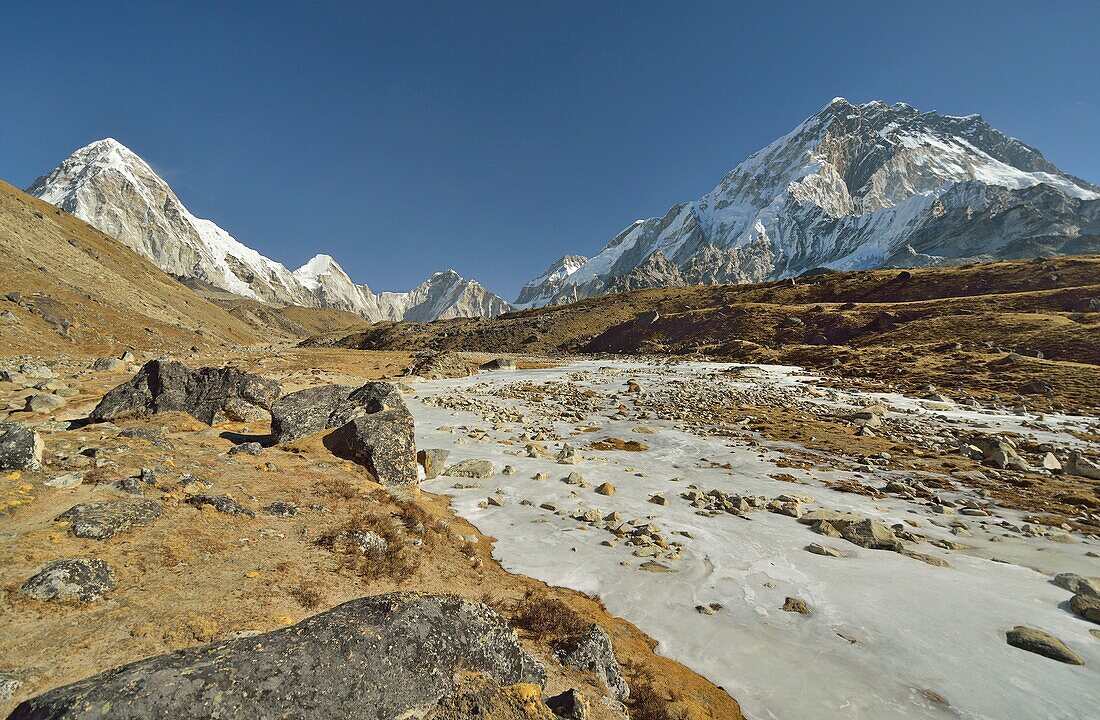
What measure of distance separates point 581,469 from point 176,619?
13631 mm

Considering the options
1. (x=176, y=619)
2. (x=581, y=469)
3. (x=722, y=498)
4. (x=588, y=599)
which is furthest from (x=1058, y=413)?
(x=176, y=619)

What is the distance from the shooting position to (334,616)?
5.01 m

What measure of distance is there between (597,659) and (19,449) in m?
11.8

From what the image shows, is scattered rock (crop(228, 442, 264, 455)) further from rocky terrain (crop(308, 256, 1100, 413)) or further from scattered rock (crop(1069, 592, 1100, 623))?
rocky terrain (crop(308, 256, 1100, 413))

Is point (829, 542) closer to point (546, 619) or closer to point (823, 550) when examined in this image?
point (823, 550)

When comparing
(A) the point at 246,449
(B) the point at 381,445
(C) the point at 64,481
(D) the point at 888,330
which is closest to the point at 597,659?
(B) the point at 381,445

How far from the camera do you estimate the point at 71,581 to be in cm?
568

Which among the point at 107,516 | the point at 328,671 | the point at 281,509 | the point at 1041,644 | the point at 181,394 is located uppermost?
the point at 181,394

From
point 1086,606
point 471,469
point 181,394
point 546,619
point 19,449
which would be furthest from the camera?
point 181,394

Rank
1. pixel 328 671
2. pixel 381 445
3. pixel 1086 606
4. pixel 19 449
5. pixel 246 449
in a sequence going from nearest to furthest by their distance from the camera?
pixel 328 671 → pixel 1086 606 → pixel 19 449 → pixel 246 449 → pixel 381 445

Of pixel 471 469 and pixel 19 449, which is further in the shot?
pixel 471 469

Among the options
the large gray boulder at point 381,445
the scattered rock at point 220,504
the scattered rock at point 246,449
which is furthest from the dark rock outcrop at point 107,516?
the large gray boulder at point 381,445

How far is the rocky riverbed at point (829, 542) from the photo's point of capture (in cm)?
718

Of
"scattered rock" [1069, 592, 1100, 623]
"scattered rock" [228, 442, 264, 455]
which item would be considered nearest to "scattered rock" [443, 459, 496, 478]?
"scattered rock" [228, 442, 264, 455]
